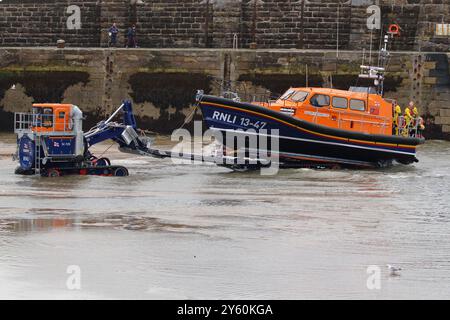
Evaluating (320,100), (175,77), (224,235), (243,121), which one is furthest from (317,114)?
(175,77)

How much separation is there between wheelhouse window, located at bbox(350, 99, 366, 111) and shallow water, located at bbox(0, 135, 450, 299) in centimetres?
151

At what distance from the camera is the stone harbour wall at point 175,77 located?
2791cm

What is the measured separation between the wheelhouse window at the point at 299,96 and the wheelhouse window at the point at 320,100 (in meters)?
0.15

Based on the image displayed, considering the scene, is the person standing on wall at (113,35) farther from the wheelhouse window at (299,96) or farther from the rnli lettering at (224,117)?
the rnli lettering at (224,117)

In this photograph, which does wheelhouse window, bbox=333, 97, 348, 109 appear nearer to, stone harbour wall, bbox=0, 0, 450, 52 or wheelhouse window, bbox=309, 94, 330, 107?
wheelhouse window, bbox=309, 94, 330, 107

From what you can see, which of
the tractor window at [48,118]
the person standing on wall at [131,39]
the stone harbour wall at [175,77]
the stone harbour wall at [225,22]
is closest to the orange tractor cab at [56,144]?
the tractor window at [48,118]

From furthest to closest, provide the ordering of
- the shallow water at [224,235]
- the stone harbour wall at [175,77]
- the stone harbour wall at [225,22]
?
the stone harbour wall at [225,22], the stone harbour wall at [175,77], the shallow water at [224,235]

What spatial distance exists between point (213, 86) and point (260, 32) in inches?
129

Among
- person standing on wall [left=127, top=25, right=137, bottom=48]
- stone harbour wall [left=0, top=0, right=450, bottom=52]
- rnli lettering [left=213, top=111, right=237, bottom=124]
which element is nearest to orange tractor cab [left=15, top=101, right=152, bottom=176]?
rnli lettering [left=213, top=111, right=237, bottom=124]

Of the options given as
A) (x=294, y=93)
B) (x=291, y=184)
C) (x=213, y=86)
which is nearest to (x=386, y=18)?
(x=213, y=86)

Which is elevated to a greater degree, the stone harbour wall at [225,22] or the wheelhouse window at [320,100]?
the stone harbour wall at [225,22]

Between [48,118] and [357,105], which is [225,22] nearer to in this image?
[357,105]

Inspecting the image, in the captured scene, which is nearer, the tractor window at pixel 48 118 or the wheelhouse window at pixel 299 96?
the tractor window at pixel 48 118

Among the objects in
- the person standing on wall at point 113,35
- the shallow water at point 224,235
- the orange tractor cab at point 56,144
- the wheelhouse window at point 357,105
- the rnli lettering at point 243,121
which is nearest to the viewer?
the shallow water at point 224,235
